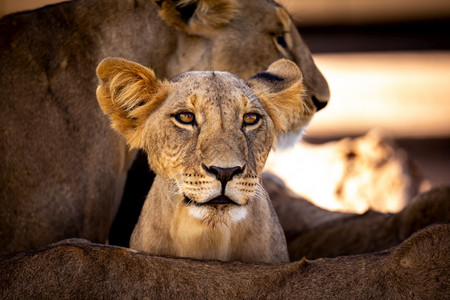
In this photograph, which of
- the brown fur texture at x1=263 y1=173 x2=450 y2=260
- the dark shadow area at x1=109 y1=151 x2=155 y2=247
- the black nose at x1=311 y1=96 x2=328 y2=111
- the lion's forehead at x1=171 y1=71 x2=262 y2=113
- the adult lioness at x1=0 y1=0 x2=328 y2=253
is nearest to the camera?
the lion's forehead at x1=171 y1=71 x2=262 y2=113

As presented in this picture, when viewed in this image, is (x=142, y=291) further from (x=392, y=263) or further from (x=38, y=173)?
(x=38, y=173)

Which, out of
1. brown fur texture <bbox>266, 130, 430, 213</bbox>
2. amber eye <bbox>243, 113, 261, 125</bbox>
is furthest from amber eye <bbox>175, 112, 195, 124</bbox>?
brown fur texture <bbox>266, 130, 430, 213</bbox>

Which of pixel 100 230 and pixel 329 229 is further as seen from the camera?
pixel 329 229

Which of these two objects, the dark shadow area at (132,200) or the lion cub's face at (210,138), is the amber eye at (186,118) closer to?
the lion cub's face at (210,138)

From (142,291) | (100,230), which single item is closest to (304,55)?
(100,230)

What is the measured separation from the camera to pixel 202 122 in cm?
304

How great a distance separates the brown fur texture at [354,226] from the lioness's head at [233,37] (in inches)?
26.3

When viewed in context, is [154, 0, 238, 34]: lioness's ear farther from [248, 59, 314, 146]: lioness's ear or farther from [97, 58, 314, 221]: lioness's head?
[97, 58, 314, 221]: lioness's head

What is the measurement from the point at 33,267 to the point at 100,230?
117 centimetres

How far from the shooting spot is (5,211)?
3.79 meters

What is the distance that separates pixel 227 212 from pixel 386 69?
783 centimetres

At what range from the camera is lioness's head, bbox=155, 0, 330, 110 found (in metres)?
4.23

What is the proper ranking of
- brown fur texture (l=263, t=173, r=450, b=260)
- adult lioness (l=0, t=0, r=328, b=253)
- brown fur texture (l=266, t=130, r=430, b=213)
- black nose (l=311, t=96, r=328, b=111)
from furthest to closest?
brown fur texture (l=266, t=130, r=430, b=213) → black nose (l=311, t=96, r=328, b=111) → brown fur texture (l=263, t=173, r=450, b=260) → adult lioness (l=0, t=0, r=328, b=253)

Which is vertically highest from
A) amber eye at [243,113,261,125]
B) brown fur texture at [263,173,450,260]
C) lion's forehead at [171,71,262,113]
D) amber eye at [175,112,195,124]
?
lion's forehead at [171,71,262,113]
